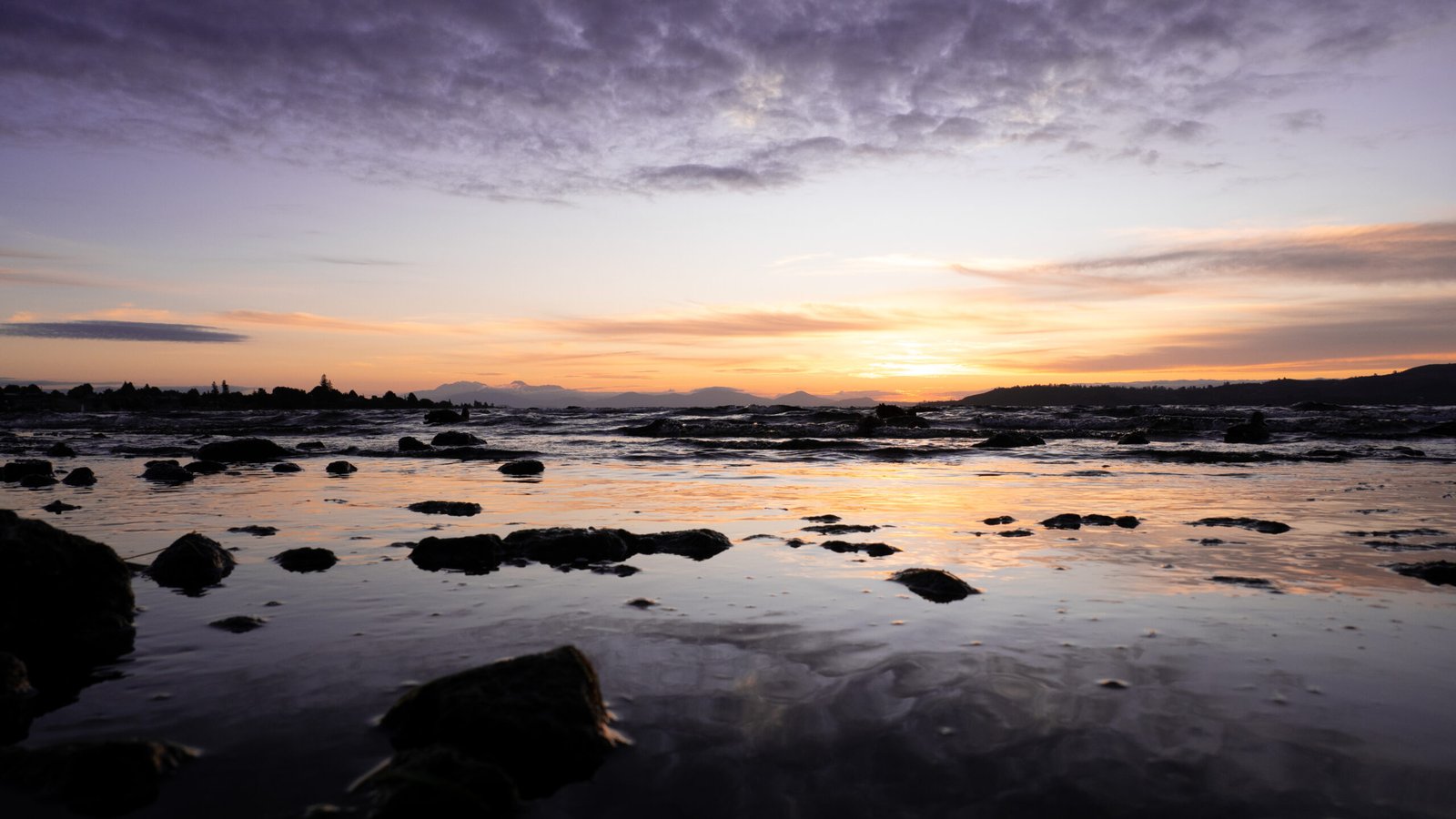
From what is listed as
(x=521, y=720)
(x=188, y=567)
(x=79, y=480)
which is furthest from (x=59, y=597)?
(x=79, y=480)

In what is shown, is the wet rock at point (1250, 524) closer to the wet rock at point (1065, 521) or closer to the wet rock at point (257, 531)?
the wet rock at point (1065, 521)

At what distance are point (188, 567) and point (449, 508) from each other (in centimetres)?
471

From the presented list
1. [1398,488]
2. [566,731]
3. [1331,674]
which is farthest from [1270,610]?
[1398,488]

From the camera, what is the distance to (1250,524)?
10258 mm

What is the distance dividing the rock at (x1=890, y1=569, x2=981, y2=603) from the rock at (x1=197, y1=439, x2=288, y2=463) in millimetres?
19782

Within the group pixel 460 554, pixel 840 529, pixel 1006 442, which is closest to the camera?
pixel 460 554

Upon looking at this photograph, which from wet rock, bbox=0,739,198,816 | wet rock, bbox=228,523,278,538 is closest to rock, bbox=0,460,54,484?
wet rock, bbox=228,523,278,538

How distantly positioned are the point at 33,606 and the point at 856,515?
8879mm

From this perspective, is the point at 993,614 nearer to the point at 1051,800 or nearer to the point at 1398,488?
the point at 1051,800

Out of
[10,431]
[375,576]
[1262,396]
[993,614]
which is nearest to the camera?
[993,614]

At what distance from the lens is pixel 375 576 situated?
7.41m

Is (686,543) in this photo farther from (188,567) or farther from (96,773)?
(96,773)

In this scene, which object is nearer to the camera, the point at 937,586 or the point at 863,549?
the point at 937,586

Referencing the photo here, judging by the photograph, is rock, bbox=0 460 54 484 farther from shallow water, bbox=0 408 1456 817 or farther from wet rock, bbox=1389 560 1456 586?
wet rock, bbox=1389 560 1456 586
